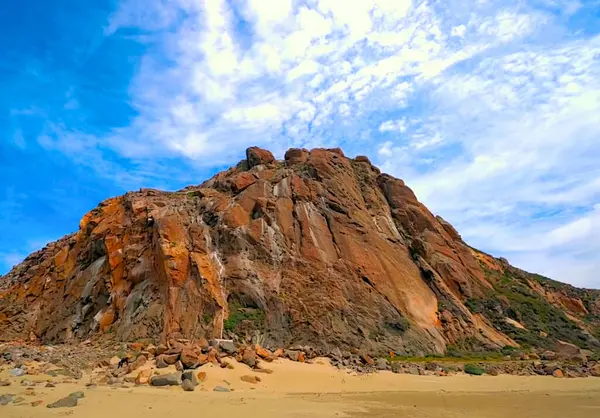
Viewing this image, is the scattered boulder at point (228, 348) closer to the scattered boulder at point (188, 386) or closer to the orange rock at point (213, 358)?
the orange rock at point (213, 358)

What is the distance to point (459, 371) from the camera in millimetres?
25609

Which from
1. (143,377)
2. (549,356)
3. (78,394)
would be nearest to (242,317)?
(143,377)

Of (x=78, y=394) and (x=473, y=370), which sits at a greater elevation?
(x=473, y=370)

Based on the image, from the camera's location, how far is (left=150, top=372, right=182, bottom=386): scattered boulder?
15625mm

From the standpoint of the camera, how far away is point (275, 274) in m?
36.5

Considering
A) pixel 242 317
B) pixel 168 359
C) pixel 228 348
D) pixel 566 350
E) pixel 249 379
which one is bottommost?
pixel 249 379

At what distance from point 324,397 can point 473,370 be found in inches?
500

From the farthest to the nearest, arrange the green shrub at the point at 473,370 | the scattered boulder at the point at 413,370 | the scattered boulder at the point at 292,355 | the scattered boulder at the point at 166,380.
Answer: the green shrub at the point at 473,370
the scattered boulder at the point at 413,370
the scattered boulder at the point at 292,355
the scattered boulder at the point at 166,380

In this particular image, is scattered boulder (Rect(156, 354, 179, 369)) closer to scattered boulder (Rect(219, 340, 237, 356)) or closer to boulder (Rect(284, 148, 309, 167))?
scattered boulder (Rect(219, 340, 237, 356))

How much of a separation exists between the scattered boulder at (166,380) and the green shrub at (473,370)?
1637cm

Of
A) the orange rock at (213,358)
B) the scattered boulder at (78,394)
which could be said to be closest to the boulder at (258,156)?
the orange rock at (213,358)

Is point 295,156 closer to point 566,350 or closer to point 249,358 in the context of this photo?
point 566,350

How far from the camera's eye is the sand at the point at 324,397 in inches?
476

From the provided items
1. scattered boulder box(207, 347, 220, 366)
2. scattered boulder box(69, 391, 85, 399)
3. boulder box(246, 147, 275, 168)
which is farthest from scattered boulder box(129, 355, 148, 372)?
boulder box(246, 147, 275, 168)
